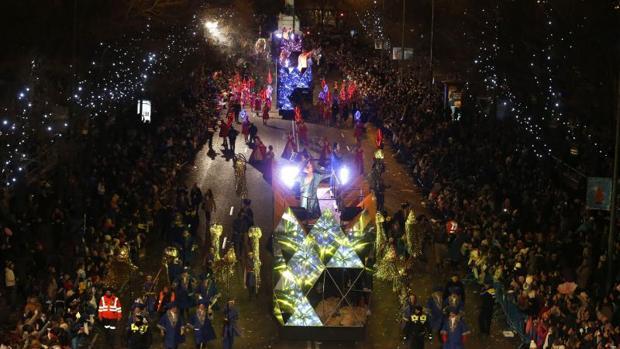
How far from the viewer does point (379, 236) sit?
2347 centimetres

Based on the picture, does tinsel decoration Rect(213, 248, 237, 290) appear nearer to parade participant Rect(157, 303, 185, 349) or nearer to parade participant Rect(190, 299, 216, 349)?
parade participant Rect(190, 299, 216, 349)

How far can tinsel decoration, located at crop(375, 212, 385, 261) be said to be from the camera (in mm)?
23203

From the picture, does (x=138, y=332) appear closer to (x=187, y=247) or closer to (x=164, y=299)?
(x=164, y=299)

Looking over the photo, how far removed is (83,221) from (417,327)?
29.8ft

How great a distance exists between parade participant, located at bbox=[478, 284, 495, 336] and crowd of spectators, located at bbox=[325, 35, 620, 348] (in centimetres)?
41

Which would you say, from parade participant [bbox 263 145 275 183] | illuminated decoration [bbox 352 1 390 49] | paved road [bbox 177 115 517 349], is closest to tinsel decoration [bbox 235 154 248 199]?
paved road [bbox 177 115 517 349]

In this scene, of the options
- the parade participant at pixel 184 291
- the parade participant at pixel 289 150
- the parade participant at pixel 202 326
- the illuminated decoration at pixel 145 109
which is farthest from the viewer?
the illuminated decoration at pixel 145 109

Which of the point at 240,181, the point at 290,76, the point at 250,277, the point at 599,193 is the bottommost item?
the point at 250,277

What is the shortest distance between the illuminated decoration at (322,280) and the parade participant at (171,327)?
221 centimetres

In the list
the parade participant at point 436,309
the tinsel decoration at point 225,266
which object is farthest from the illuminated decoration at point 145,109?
A: the parade participant at point 436,309

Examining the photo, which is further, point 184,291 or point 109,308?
point 184,291

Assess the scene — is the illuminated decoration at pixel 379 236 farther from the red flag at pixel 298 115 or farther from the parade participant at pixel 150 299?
the red flag at pixel 298 115

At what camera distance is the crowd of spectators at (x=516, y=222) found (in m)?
18.1

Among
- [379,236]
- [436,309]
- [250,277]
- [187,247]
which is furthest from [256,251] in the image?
[436,309]
